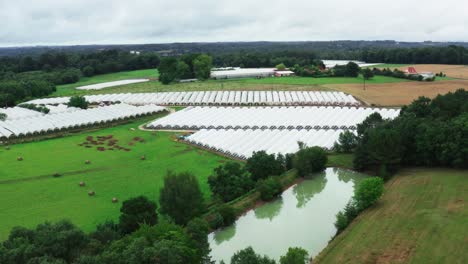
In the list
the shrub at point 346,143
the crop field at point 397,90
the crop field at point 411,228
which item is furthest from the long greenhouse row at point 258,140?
the crop field at point 397,90

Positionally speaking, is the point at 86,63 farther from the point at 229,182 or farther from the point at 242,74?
the point at 229,182

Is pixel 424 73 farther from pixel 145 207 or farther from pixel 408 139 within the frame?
pixel 145 207

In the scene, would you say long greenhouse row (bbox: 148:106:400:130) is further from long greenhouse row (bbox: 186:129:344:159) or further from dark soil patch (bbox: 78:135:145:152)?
dark soil patch (bbox: 78:135:145:152)

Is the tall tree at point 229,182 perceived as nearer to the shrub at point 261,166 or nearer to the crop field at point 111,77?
the shrub at point 261,166

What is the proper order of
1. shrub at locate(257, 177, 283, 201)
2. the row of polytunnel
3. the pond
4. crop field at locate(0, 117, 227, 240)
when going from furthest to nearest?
the row of polytunnel
shrub at locate(257, 177, 283, 201)
crop field at locate(0, 117, 227, 240)
the pond

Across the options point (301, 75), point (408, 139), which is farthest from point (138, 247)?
point (301, 75)

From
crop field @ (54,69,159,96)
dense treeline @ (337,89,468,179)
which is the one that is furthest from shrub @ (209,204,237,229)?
crop field @ (54,69,159,96)
